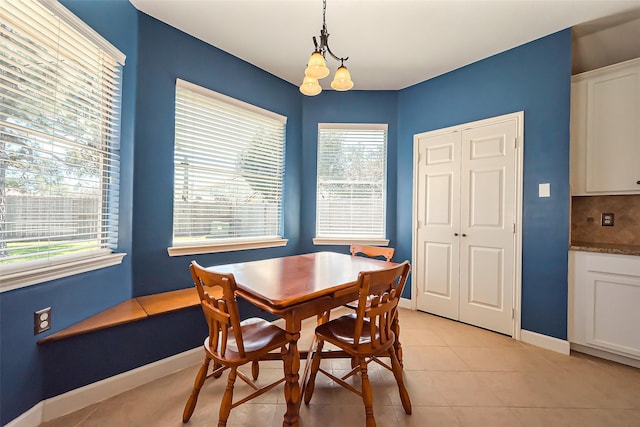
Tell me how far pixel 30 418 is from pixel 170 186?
1.63 meters

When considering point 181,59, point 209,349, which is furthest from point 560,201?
point 181,59

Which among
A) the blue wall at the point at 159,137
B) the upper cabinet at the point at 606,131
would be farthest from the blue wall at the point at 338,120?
the upper cabinet at the point at 606,131

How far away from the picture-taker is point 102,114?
6.25 feet

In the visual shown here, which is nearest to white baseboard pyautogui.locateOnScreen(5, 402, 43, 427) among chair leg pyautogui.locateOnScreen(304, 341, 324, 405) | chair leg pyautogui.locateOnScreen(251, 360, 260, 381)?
chair leg pyautogui.locateOnScreen(251, 360, 260, 381)

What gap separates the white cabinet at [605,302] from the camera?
2.04 m

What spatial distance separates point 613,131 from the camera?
226cm

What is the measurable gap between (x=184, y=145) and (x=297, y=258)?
1.47 meters

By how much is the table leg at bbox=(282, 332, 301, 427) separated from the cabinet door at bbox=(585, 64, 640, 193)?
285cm

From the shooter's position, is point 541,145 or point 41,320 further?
point 541,145

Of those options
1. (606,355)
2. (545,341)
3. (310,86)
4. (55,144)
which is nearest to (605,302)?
(606,355)

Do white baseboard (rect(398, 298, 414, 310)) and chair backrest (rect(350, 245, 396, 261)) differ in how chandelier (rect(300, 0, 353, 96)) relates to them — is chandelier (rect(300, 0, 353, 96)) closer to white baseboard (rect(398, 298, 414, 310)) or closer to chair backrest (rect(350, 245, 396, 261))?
chair backrest (rect(350, 245, 396, 261))

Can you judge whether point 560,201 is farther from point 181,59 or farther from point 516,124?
point 181,59

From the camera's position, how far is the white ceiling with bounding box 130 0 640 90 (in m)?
2.07

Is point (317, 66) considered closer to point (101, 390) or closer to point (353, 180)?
point (353, 180)
